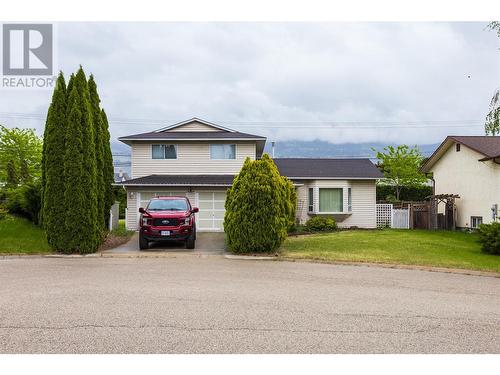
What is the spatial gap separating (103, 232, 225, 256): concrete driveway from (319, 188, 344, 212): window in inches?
302

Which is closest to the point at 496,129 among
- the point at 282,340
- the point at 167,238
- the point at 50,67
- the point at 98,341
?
the point at 167,238

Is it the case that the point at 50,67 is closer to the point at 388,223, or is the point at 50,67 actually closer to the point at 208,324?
the point at 208,324

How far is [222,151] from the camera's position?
28.6m

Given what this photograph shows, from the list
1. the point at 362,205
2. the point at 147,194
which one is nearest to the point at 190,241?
the point at 147,194

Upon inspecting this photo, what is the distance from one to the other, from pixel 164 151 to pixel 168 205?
9.51 metres

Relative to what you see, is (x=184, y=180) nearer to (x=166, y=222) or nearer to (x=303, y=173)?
(x=303, y=173)

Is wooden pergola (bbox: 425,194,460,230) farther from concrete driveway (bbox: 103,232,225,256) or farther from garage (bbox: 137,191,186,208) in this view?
garage (bbox: 137,191,186,208)

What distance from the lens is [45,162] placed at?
18.9 metres

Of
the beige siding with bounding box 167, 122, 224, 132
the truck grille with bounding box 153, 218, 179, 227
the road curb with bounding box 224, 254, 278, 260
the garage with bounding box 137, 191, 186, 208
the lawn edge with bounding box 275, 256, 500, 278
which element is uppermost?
the beige siding with bounding box 167, 122, 224, 132

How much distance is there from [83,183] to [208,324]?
12156 mm

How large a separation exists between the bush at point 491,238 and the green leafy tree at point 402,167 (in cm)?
2154

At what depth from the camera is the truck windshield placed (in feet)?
63.7

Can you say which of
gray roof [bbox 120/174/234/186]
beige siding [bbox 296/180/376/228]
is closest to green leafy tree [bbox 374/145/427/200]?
beige siding [bbox 296/180/376/228]

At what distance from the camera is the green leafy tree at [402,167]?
139 ft
